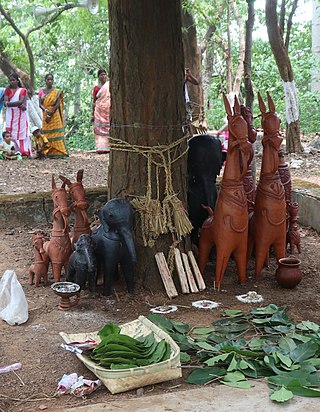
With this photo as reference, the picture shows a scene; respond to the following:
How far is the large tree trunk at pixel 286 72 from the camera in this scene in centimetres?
960

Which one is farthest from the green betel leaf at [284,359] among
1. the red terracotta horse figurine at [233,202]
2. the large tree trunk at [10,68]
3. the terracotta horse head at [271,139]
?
the large tree trunk at [10,68]

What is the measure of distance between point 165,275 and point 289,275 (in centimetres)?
88

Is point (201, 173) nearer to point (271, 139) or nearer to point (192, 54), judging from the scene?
point (271, 139)

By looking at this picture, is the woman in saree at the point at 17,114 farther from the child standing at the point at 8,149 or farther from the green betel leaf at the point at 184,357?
the green betel leaf at the point at 184,357

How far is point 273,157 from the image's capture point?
4.59m

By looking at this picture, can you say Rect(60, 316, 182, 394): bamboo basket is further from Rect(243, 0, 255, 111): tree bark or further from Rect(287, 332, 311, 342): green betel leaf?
Rect(243, 0, 255, 111): tree bark

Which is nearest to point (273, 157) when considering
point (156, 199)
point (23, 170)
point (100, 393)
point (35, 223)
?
point (156, 199)

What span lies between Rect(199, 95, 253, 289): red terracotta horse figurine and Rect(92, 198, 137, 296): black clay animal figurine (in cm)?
66

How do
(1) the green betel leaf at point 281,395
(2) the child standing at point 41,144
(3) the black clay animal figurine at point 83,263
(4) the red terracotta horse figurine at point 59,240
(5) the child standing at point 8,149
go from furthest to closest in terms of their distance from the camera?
(2) the child standing at point 41,144 → (5) the child standing at point 8,149 → (4) the red terracotta horse figurine at point 59,240 → (3) the black clay animal figurine at point 83,263 → (1) the green betel leaf at point 281,395

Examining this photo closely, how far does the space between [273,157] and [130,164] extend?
3.47 ft

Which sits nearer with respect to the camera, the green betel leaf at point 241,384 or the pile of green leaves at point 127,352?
the green betel leaf at point 241,384

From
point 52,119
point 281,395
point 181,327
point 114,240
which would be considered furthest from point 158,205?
point 52,119

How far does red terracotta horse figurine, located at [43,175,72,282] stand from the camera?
454cm

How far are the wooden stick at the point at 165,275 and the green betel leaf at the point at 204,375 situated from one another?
1320 millimetres
